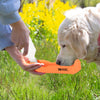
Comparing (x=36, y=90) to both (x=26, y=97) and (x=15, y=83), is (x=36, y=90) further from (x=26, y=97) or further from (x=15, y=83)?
(x=15, y=83)

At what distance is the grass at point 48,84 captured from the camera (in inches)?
103

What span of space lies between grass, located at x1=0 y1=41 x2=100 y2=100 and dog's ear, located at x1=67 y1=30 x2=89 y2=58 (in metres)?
0.62

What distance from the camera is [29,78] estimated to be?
3.49 m

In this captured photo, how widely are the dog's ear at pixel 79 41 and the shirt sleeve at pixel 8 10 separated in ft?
2.56

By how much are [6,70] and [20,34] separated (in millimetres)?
1557

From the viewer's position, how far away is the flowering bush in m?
4.24

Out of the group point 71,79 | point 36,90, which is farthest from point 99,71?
point 36,90

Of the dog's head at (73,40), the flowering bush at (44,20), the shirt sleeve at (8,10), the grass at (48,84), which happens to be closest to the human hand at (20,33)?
the shirt sleeve at (8,10)

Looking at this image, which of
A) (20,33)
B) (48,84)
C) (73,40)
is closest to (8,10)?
(20,33)

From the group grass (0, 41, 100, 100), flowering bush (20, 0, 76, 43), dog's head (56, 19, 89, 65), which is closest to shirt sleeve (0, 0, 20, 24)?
dog's head (56, 19, 89, 65)

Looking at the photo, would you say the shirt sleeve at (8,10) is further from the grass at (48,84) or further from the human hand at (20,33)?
the grass at (48,84)

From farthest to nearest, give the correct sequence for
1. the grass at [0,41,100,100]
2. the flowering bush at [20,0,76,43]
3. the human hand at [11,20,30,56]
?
the flowering bush at [20,0,76,43] → the grass at [0,41,100,100] → the human hand at [11,20,30,56]

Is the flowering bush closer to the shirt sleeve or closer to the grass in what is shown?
the grass

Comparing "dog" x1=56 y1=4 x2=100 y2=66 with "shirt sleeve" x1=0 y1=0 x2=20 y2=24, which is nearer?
"shirt sleeve" x1=0 y1=0 x2=20 y2=24
